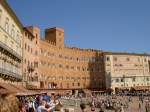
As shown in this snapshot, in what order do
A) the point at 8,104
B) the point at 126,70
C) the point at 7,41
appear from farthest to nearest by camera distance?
the point at 126,70 → the point at 7,41 → the point at 8,104

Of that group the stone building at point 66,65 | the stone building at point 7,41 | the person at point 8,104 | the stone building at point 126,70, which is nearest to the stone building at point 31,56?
the stone building at point 66,65

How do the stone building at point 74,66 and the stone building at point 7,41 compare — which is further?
the stone building at point 74,66

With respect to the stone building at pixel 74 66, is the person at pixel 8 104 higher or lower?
lower

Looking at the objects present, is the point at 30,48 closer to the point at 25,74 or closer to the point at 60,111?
the point at 25,74

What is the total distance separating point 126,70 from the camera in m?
100

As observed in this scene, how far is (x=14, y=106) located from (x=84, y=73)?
89482 millimetres

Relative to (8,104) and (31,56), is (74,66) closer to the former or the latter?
(31,56)

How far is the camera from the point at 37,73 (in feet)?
231

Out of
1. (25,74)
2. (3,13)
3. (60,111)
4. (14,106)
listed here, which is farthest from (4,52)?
(14,106)

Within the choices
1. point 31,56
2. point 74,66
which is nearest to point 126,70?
point 74,66

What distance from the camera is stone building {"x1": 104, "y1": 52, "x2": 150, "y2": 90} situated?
Answer: 317ft

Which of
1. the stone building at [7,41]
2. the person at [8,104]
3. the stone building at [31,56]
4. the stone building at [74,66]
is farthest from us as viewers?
the stone building at [74,66]

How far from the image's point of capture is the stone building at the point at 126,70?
317ft

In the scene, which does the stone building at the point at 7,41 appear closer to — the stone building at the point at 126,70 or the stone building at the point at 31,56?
the stone building at the point at 31,56
